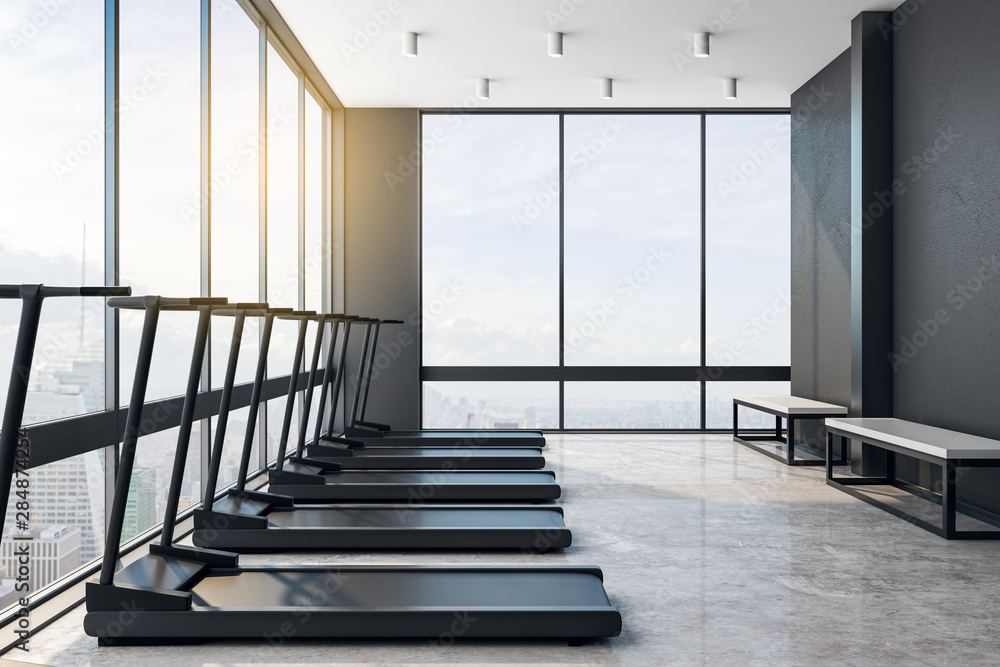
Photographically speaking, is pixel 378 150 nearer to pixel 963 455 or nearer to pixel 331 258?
pixel 331 258

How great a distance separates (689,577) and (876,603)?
766mm

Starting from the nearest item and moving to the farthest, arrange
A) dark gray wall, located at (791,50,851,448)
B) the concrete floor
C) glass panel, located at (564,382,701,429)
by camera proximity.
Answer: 1. the concrete floor
2. dark gray wall, located at (791,50,851,448)
3. glass panel, located at (564,382,701,429)

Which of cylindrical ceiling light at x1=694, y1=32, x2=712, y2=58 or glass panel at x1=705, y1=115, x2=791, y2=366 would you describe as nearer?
cylindrical ceiling light at x1=694, y1=32, x2=712, y2=58

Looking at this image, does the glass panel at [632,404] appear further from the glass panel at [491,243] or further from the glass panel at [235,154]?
the glass panel at [235,154]

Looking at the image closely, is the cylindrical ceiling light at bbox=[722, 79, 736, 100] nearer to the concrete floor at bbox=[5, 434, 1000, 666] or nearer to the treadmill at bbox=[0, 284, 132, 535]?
the concrete floor at bbox=[5, 434, 1000, 666]

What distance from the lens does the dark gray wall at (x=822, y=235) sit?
21.1 ft

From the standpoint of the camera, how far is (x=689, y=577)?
3465 mm

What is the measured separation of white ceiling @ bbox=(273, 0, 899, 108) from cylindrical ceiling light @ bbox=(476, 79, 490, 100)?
0.34 feet

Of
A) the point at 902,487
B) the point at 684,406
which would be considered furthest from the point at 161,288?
the point at 684,406

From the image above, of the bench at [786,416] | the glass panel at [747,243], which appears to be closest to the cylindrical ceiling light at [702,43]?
the glass panel at [747,243]

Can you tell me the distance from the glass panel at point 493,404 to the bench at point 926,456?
3.22 m

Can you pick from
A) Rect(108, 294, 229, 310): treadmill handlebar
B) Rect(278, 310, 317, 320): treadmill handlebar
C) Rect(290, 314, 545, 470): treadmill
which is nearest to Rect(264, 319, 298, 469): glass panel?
Rect(290, 314, 545, 470): treadmill

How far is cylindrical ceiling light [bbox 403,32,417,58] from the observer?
602 centimetres

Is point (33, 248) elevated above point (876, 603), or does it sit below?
above
